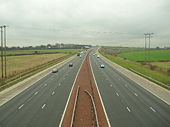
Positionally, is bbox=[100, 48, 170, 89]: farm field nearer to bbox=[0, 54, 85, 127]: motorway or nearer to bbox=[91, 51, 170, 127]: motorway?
bbox=[91, 51, 170, 127]: motorway

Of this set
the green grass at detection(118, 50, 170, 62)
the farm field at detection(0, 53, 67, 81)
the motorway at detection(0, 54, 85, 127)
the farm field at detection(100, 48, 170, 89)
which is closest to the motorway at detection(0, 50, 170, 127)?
the motorway at detection(0, 54, 85, 127)

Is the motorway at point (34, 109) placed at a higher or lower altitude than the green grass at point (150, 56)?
lower

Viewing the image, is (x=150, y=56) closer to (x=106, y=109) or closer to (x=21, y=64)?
(x=21, y=64)

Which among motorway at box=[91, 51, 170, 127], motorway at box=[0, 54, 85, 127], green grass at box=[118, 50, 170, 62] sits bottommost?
motorway at box=[0, 54, 85, 127]

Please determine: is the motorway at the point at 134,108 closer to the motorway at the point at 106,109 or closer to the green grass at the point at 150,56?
the motorway at the point at 106,109

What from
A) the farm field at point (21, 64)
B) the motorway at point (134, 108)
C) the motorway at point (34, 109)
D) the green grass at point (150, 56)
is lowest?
the motorway at point (34, 109)

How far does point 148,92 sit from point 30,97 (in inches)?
605

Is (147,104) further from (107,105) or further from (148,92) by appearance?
(148,92)

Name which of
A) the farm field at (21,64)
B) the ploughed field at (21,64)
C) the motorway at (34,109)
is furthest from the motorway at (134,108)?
the ploughed field at (21,64)

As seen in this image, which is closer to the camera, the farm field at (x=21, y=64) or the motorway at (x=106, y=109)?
the motorway at (x=106, y=109)

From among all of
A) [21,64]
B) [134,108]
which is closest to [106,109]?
Result: [134,108]

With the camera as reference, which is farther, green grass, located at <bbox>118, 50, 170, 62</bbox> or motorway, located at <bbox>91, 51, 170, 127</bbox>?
green grass, located at <bbox>118, 50, 170, 62</bbox>

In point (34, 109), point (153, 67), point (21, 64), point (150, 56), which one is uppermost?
point (150, 56)

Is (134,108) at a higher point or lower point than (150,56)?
lower
